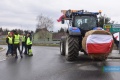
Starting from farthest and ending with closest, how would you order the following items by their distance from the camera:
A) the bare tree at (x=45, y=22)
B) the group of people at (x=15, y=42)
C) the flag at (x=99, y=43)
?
the bare tree at (x=45, y=22) → the group of people at (x=15, y=42) → the flag at (x=99, y=43)

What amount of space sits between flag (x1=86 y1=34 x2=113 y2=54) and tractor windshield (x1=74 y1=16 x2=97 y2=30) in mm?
3527

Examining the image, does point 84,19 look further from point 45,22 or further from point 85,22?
point 45,22

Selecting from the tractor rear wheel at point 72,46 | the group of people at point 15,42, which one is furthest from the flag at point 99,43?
the group of people at point 15,42

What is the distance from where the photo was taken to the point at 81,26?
17047 millimetres

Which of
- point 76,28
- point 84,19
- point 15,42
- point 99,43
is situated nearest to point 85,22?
point 84,19

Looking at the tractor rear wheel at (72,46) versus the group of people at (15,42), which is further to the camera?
the group of people at (15,42)

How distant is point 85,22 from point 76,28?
127 cm

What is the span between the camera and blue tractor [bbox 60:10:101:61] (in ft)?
50.6

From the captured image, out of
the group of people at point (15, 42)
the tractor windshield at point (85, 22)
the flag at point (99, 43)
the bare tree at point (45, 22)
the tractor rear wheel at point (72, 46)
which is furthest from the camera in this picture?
the bare tree at point (45, 22)

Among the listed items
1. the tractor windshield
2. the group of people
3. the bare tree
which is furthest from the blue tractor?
the bare tree

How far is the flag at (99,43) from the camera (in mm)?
13211

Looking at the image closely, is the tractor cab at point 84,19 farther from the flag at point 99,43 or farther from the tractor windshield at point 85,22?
the flag at point 99,43

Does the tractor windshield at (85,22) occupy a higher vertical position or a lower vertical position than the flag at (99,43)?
higher

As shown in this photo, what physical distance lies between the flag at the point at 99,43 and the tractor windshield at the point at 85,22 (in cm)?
353
